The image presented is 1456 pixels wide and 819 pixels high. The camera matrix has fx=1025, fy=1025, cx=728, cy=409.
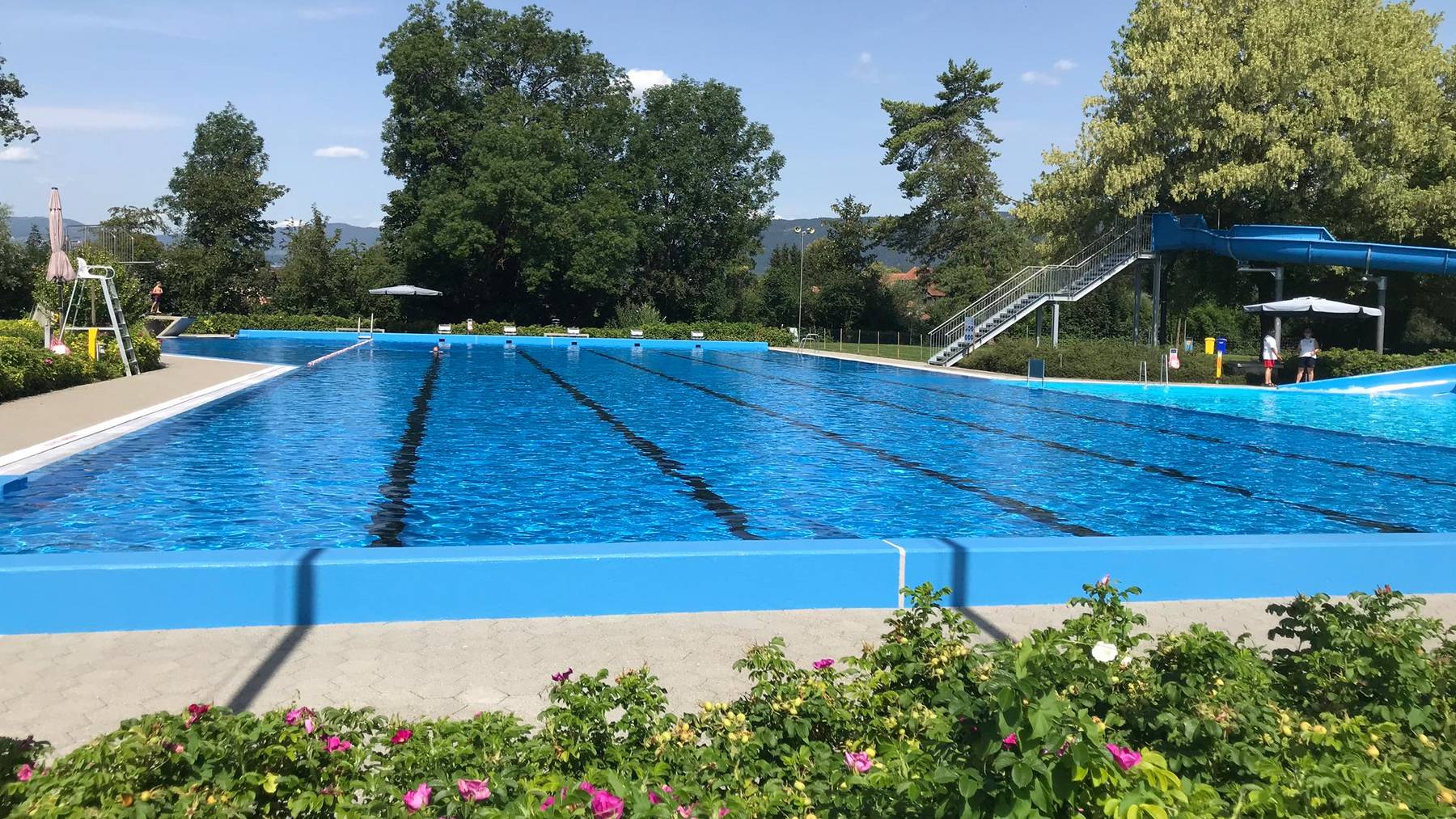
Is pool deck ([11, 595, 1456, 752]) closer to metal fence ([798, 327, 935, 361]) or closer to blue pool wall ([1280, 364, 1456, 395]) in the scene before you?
blue pool wall ([1280, 364, 1456, 395])

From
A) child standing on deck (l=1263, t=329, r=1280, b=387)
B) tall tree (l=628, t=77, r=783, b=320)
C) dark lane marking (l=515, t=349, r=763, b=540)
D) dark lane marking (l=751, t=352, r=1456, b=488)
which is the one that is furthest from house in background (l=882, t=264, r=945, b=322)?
dark lane marking (l=515, t=349, r=763, b=540)

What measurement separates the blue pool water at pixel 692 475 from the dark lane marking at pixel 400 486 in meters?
0.04

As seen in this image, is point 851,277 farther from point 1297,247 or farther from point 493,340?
point 1297,247

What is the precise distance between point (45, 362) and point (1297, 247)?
28980 mm

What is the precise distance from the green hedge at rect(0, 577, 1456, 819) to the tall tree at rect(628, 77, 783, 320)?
162 ft

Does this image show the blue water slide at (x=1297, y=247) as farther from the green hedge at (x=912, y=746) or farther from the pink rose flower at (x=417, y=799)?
the pink rose flower at (x=417, y=799)

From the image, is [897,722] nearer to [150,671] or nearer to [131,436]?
[150,671]

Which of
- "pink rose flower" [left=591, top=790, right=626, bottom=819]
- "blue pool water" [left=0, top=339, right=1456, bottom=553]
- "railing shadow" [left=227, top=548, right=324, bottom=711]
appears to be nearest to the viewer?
"pink rose flower" [left=591, top=790, right=626, bottom=819]

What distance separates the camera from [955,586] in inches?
233

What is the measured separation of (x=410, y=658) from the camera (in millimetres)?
4711

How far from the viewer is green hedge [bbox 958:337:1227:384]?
2644 cm

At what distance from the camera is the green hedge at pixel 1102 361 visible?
1041 inches

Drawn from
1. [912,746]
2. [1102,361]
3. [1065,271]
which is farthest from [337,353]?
[912,746]

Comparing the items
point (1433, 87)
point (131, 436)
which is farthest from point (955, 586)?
point (1433, 87)
